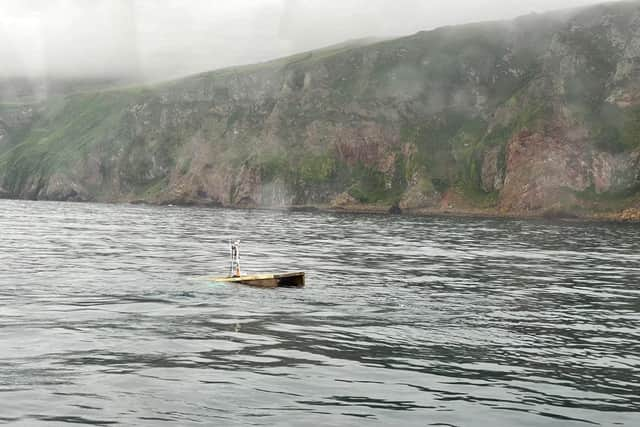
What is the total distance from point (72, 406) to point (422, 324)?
20.7 m

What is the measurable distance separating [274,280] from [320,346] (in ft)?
60.9

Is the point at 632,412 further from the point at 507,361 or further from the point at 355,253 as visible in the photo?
the point at 355,253

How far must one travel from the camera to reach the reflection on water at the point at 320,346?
81.3 feet

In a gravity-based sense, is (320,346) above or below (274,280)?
below

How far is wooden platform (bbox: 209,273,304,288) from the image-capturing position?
52375mm

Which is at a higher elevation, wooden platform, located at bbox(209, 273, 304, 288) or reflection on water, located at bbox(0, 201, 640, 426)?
wooden platform, located at bbox(209, 273, 304, 288)

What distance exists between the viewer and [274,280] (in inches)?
2066

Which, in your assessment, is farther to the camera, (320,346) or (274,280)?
(274,280)

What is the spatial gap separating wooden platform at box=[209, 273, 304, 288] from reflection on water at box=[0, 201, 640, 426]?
0.74 m

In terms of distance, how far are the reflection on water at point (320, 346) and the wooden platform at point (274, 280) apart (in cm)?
74

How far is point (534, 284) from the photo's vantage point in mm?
59844

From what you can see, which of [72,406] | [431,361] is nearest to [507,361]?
[431,361]

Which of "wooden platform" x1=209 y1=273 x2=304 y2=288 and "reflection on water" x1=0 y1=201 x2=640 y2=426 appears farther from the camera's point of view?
"wooden platform" x1=209 y1=273 x2=304 y2=288

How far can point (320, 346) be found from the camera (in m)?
34.2
